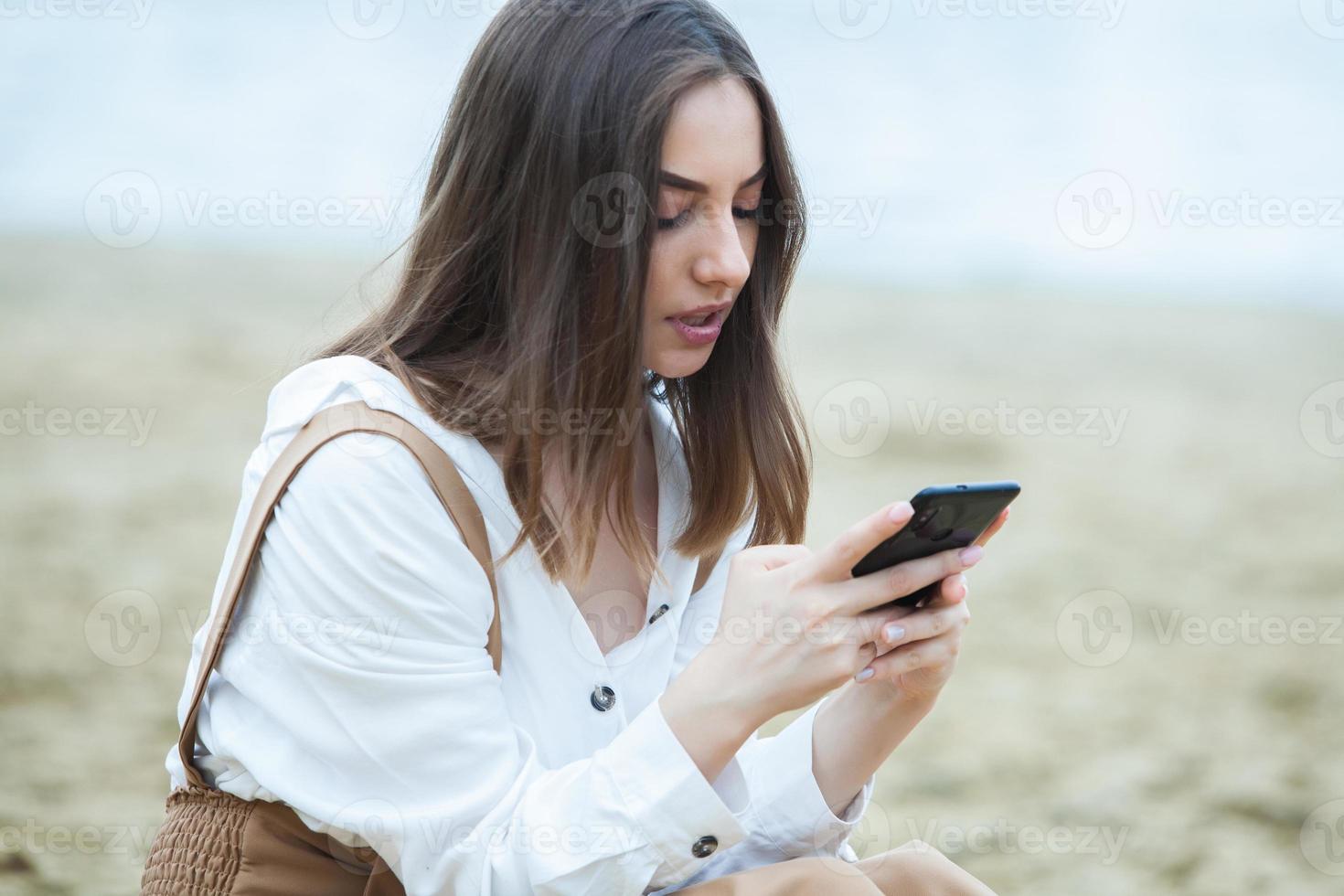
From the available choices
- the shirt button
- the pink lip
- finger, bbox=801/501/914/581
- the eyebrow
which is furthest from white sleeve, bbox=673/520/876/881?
the eyebrow

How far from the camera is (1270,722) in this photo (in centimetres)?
475

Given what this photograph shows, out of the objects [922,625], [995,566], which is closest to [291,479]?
[922,625]

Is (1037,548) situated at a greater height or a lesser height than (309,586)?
lesser

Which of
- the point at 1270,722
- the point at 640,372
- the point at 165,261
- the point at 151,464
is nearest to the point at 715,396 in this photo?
the point at 640,372

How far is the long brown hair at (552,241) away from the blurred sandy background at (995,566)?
31 cm

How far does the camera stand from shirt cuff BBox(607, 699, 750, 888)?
5.31 feet

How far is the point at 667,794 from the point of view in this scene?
1615mm

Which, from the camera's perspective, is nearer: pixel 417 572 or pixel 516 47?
pixel 417 572

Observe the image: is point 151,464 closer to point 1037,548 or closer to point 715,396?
point 1037,548

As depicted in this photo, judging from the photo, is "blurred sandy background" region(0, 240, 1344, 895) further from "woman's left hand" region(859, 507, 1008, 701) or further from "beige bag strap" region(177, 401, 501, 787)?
"woman's left hand" region(859, 507, 1008, 701)

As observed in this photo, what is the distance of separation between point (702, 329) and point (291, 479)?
0.63 meters

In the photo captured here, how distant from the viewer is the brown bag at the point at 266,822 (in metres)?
1.69

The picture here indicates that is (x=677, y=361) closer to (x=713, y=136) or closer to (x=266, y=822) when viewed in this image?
(x=713, y=136)

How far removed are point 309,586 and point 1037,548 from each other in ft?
17.0
